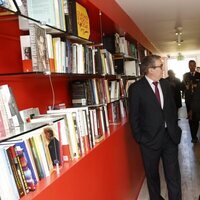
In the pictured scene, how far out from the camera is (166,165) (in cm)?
304

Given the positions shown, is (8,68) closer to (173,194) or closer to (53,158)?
(53,158)

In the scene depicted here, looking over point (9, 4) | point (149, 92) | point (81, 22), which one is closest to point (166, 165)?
point (149, 92)

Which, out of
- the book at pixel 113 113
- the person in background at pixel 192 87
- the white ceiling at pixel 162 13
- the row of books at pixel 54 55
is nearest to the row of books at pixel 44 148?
the row of books at pixel 54 55

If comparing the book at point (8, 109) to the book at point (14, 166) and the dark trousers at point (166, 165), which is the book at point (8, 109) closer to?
the book at point (14, 166)

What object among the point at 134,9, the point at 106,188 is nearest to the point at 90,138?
the point at 106,188

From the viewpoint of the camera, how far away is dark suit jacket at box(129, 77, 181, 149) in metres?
2.88

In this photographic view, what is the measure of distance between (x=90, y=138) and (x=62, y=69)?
1.77ft

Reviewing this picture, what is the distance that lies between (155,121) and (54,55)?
134 cm

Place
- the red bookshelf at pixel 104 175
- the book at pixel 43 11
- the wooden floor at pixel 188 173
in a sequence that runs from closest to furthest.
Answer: the red bookshelf at pixel 104 175 → the book at pixel 43 11 → the wooden floor at pixel 188 173

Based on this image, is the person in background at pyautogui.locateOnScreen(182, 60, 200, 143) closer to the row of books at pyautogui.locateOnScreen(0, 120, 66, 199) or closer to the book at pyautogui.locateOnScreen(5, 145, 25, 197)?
the row of books at pyautogui.locateOnScreen(0, 120, 66, 199)

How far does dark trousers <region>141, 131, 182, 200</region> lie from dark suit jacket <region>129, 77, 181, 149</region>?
83 millimetres

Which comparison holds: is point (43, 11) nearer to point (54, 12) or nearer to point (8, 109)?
point (54, 12)

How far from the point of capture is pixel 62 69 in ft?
6.62

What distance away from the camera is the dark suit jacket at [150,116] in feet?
9.45
